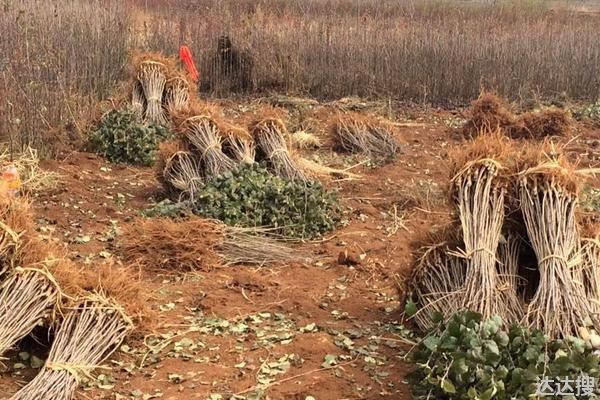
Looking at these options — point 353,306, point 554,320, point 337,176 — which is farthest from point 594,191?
point 554,320

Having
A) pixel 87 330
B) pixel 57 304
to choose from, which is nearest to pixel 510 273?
pixel 87 330

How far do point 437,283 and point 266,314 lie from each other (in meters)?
0.96

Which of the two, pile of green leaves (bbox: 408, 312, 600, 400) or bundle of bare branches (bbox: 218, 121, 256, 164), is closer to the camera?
pile of green leaves (bbox: 408, 312, 600, 400)

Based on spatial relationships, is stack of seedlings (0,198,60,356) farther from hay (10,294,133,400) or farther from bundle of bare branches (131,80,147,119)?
bundle of bare branches (131,80,147,119)

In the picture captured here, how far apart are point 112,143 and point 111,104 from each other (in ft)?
3.16

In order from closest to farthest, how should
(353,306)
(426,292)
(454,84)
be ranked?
(426,292)
(353,306)
(454,84)

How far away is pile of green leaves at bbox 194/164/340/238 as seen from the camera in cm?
484

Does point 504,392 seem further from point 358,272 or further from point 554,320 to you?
point 358,272

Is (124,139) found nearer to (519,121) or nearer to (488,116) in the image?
(488,116)

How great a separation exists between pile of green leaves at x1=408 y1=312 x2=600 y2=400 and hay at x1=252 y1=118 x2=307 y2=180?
2801mm

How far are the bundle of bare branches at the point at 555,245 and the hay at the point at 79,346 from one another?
71.9 inches

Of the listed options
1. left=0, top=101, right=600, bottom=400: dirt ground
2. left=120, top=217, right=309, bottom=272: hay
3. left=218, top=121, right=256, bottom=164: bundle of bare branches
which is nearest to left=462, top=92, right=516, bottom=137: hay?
left=0, top=101, right=600, bottom=400: dirt ground

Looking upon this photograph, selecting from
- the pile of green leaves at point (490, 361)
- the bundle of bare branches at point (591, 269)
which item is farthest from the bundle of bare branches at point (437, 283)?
the bundle of bare branches at point (591, 269)

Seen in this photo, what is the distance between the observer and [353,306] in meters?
3.84
